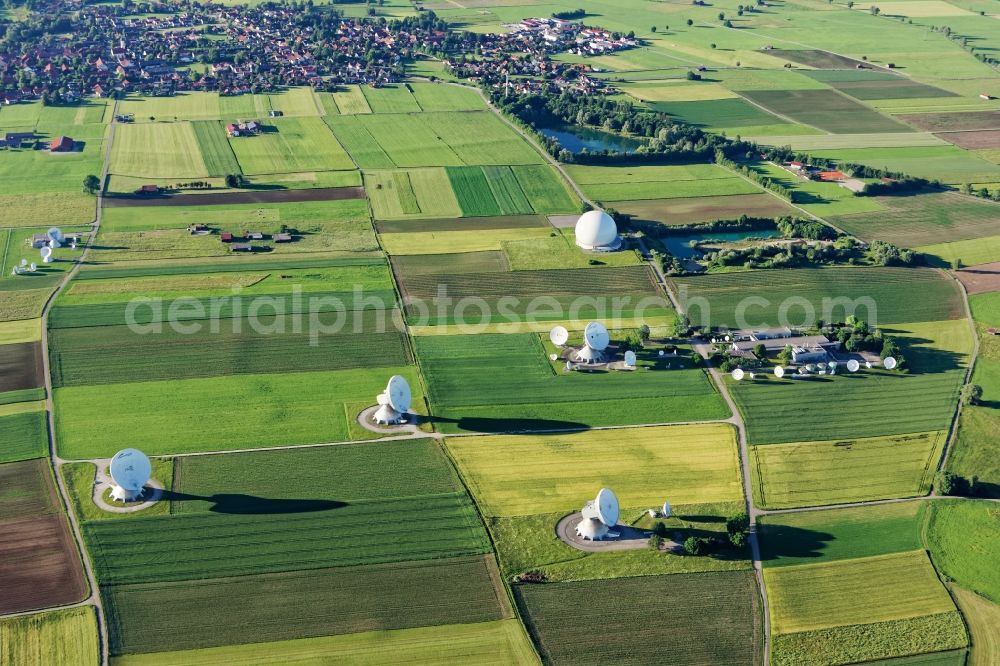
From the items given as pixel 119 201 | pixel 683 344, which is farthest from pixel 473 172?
pixel 683 344

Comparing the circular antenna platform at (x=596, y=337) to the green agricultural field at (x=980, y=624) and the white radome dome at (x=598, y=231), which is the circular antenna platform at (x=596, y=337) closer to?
the white radome dome at (x=598, y=231)

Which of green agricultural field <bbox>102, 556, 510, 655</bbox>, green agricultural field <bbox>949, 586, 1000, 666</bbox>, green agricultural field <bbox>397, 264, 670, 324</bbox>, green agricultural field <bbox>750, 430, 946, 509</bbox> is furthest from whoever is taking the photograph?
green agricultural field <bbox>397, 264, 670, 324</bbox>

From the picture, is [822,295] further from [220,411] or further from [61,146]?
[61,146]

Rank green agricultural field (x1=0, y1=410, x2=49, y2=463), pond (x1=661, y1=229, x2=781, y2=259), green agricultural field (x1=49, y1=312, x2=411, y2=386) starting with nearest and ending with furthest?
green agricultural field (x1=0, y1=410, x2=49, y2=463) < green agricultural field (x1=49, y1=312, x2=411, y2=386) < pond (x1=661, y1=229, x2=781, y2=259)

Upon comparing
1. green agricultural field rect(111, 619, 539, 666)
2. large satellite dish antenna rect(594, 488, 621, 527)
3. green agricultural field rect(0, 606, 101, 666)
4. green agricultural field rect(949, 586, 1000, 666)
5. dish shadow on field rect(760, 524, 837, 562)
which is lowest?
green agricultural field rect(0, 606, 101, 666)

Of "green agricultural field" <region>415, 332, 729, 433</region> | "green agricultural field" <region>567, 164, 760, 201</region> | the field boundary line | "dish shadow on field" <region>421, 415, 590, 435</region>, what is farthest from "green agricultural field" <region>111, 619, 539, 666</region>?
"green agricultural field" <region>567, 164, 760, 201</region>

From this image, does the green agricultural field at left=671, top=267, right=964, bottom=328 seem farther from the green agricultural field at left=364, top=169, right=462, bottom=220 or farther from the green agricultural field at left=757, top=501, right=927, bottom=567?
the green agricultural field at left=364, top=169, right=462, bottom=220
